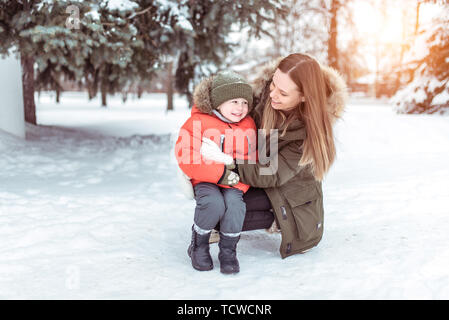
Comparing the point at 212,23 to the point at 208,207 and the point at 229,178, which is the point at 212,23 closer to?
the point at 229,178

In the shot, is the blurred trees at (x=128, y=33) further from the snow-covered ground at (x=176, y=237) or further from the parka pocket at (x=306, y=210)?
the parka pocket at (x=306, y=210)

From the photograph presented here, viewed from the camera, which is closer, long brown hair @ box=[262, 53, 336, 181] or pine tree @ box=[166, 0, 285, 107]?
long brown hair @ box=[262, 53, 336, 181]

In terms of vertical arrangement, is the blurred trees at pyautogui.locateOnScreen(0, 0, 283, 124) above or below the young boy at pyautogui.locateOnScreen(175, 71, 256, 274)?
above

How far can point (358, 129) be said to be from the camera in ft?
23.5

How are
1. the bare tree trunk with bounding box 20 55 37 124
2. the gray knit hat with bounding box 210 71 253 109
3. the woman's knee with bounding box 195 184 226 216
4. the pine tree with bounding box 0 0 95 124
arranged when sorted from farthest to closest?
the bare tree trunk with bounding box 20 55 37 124 → the pine tree with bounding box 0 0 95 124 → the gray knit hat with bounding box 210 71 253 109 → the woman's knee with bounding box 195 184 226 216

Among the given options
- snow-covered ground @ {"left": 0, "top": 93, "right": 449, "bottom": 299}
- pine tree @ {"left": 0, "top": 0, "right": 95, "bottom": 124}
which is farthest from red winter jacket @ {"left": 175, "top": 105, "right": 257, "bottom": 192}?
pine tree @ {"left": 0, "top": 0, "right": 95, "bottom": 124}

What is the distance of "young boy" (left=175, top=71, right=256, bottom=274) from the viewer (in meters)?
2.23

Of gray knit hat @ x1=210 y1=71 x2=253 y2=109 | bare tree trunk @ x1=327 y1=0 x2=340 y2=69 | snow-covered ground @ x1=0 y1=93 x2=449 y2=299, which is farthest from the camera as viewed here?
bare tree trunk @ x1=327 y1=0 x2=340 y2=69

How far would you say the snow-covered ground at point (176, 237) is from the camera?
6.84ft

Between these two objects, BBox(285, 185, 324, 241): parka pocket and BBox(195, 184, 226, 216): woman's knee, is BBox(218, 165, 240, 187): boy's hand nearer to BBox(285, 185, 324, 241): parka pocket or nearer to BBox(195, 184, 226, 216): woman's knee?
BBox(195, 184, 226, 216): woman's knee

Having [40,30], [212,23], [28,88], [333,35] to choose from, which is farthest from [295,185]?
[333,35]

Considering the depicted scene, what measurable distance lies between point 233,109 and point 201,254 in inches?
34.2

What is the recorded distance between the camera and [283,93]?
2.34m
